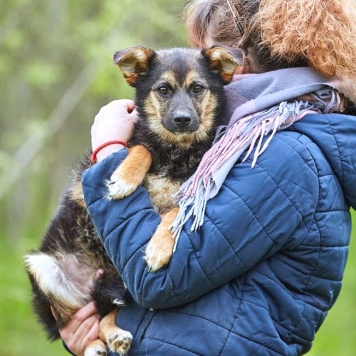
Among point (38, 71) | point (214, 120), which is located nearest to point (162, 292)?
point (214, 120)

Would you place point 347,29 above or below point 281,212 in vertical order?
above

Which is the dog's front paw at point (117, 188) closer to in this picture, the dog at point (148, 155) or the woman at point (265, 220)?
the woman at point (265, 220)

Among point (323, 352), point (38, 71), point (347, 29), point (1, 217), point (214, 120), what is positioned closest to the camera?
point (347, 29)

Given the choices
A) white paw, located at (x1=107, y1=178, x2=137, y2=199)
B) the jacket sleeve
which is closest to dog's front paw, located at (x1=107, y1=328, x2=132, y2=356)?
the jacket sleeve

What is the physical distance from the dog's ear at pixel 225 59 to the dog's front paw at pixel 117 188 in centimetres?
79

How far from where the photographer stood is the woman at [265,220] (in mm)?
3168

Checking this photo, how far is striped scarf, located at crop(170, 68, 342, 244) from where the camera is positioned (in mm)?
3246

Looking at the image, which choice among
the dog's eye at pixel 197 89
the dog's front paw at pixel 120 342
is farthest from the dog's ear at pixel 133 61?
the dog's front paw at pixel 120 342

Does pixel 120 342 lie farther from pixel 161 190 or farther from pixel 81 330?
pixel 161 190

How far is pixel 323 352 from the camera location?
8258mm

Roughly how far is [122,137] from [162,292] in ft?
2.71

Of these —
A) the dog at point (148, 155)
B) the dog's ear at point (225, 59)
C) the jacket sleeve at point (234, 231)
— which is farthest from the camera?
the dog at point (148, 155)

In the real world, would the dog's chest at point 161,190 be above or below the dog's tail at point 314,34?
below

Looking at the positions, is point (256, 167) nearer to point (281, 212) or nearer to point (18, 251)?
point (281, 212)
